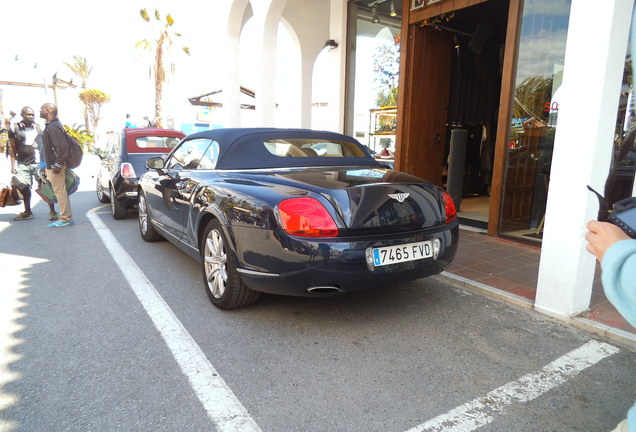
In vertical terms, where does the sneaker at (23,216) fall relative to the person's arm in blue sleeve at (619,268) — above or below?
below

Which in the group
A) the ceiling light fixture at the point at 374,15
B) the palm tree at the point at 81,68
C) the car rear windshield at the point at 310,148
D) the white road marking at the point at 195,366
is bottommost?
the white road marking at the point at 195,366

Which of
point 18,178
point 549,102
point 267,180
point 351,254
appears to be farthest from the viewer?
point 18,178

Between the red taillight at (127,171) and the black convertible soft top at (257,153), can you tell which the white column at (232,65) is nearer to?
the red taillight at (127,171)

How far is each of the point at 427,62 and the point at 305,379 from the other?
242 inches

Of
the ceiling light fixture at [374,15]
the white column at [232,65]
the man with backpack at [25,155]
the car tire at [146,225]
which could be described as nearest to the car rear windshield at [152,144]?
the man with backpack at [25,155]

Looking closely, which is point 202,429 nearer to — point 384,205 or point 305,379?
point 305,379

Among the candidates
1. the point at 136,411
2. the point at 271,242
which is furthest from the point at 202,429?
the point at 271,242

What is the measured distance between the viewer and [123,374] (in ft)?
7.88

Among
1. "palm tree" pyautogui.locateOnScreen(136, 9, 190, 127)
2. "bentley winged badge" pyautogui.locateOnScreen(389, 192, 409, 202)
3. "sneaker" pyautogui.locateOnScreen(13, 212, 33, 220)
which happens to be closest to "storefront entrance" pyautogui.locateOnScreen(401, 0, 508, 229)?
"bentley winged badge" pyautogui.locateOnScreen(389, 192, 409, 202)

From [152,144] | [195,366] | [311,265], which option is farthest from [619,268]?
[152,144]

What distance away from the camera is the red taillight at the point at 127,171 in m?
6.76

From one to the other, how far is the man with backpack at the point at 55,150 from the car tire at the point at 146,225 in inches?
62.9

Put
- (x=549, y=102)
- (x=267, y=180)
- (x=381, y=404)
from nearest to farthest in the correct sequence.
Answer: (x=381, y=404) < (x=267, y=180) < (x=549, y=102)

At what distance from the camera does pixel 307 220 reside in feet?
8.79
